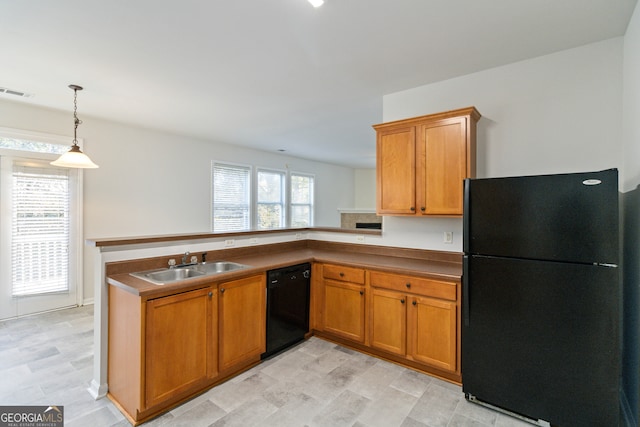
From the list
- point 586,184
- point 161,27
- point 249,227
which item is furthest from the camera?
point 249,227

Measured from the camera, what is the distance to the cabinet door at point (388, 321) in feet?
8.89

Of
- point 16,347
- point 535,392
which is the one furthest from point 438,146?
point 16,347

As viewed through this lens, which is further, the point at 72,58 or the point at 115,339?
the point at 72,58

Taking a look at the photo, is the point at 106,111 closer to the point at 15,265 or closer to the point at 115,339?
the point at 15,265

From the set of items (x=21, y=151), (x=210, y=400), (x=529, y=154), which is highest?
(x=21, y=151)

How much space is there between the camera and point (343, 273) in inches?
122

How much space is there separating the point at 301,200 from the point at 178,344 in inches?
235

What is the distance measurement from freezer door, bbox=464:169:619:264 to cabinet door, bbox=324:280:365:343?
1.22 m

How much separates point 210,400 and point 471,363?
75.9 inches

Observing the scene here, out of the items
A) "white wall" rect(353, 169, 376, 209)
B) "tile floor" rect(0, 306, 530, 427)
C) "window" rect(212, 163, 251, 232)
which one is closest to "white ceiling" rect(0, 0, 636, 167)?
"window" rect(212, 163, 251, 232)

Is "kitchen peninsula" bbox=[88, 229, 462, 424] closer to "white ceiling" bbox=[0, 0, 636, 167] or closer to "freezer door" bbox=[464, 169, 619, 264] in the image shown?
"freezer door" bbox=[464, 169, 619, 264]

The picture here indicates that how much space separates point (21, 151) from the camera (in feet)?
12.6

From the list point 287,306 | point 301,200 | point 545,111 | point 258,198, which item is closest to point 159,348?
point 287,306

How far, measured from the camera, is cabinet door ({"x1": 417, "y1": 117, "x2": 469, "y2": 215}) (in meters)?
2.62
